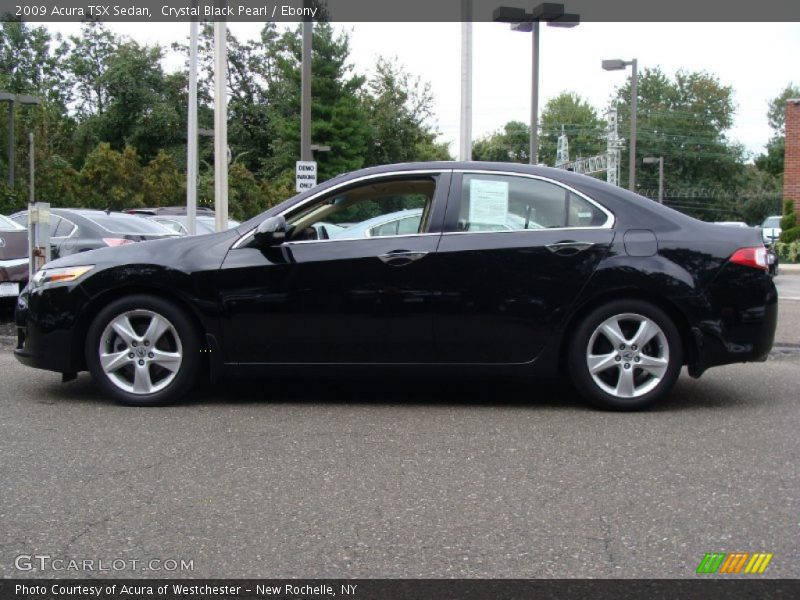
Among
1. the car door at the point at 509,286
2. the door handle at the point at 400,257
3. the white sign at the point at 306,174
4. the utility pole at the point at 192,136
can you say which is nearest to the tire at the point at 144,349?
the door handle at the point at 400,257

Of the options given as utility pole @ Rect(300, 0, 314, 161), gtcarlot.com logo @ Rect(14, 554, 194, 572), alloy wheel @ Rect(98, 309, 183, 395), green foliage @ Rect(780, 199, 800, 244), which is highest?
utility pole @ Rect(300, 0, 314, 161)

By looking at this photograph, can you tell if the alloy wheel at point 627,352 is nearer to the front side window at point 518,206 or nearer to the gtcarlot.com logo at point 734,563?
the front side window at point 518,206

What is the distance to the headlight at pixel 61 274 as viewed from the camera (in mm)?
5680

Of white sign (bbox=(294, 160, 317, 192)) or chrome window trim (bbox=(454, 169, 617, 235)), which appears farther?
white sign (bbox=(294, 160, 317, 192))

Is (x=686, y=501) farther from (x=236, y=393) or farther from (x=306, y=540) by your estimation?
(x=236, y=393)

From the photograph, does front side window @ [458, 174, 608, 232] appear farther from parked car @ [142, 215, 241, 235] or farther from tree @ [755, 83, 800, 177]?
tree @ [755, 83, 800, 177]

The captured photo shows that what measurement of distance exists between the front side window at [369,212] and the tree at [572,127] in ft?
253

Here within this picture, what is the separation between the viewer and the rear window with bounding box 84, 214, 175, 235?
11.0m

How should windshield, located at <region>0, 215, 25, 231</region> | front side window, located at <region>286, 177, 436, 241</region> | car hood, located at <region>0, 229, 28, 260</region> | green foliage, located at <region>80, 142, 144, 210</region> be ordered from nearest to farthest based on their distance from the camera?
front side window, located at <region>286, 177, 436, 241</region> < car hood, located at <region>0, 229, 28, 260</region> < windshield, located at <region>0, 215, 25, 231</region> < green foliage, located at <region>80, 142, 144, 210</region>

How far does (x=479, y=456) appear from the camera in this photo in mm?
4555

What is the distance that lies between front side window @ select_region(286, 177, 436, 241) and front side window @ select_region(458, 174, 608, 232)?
26 centimetres

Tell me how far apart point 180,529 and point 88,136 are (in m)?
51.0

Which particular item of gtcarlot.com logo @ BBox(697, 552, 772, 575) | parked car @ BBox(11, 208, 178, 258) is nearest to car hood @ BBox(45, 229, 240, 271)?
gtcarlot.com logo @ BBox(697, 552, 772, 575)

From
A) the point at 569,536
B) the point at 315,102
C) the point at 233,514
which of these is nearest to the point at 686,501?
A: the point at 569,536
